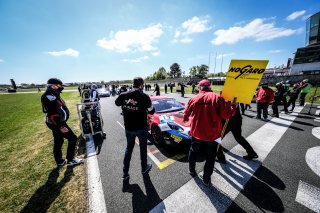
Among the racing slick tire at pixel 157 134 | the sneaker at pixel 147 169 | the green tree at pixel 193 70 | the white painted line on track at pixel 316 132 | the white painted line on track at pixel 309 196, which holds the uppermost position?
the green tree at pixel 193 70

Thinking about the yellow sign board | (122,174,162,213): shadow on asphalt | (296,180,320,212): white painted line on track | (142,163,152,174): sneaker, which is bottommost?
(296,180,320,212): white painted line on track

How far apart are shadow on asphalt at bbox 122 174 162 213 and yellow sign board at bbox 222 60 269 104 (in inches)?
94.0

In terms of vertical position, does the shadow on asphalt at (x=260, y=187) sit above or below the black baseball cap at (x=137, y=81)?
below

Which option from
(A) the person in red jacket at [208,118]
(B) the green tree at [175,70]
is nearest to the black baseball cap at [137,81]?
(A) the person in red jacket at [208,118]

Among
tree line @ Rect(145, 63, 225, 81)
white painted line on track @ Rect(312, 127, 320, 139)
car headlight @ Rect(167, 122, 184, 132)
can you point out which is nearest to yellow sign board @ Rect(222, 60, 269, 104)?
car headlight @ Rect(167, 122, 184, 132)

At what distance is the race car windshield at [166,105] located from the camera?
5117 millimetres

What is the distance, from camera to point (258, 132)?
5.49 meters

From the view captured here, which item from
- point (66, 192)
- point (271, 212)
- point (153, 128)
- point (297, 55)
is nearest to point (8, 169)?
point (66, 192)

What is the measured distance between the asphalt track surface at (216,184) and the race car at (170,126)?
1.32ft

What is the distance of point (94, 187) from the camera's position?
2.85m

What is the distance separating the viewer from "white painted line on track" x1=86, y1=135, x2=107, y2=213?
2.37 meters

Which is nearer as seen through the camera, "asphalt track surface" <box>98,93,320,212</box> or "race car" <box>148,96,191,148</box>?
"asphalt track surface" <box>98,93,320,212</box>

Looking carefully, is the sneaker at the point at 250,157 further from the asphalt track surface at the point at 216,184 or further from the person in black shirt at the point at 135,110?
the person in black shirt at the point at 135,110

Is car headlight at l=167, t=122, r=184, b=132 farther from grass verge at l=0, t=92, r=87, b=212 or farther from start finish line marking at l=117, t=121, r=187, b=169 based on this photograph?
grass verge at l=0, t=92, r=87, b=212
